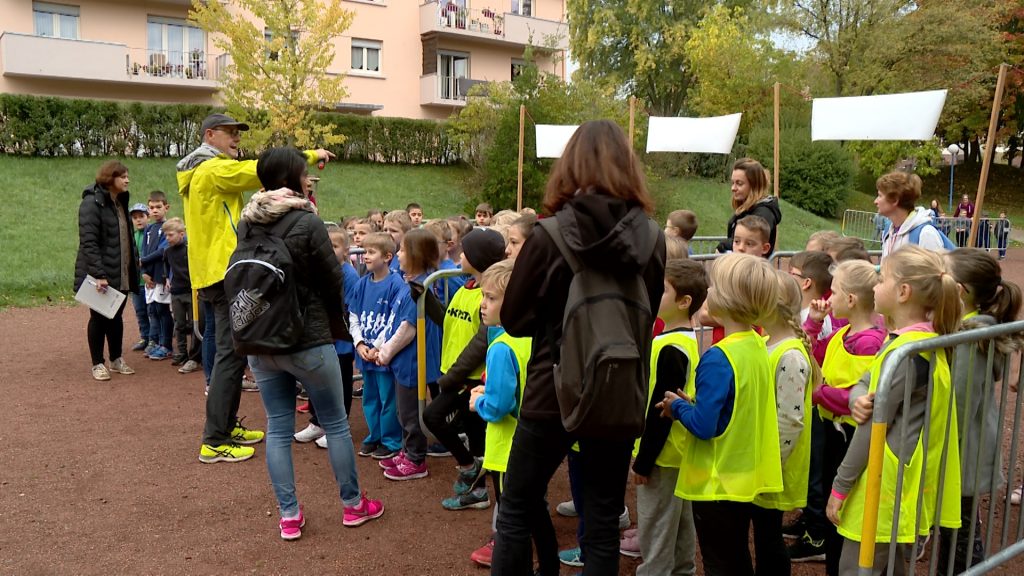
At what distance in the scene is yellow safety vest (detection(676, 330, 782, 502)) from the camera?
2996 millimetres

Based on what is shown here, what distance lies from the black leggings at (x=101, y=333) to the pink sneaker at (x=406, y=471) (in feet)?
12.6

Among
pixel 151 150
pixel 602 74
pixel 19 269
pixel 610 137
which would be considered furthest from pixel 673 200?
pixel 602 74

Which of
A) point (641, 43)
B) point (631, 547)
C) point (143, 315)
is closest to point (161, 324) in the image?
point (143, 315)

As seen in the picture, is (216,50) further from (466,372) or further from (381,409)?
(466,372)

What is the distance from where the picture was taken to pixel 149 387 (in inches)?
285

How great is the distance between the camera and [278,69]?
20484mm

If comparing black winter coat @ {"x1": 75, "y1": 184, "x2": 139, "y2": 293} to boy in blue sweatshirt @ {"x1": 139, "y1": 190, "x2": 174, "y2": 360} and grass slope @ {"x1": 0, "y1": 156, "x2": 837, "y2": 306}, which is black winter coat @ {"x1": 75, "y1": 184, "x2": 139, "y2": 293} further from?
Answer: grass slope @ {"x1": 0, "y1": 156, "x2": 837, "y2": 306}

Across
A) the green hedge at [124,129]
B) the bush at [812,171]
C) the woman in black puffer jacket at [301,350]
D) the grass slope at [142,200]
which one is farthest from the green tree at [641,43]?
the woman in black puffer jacket at [301,350]

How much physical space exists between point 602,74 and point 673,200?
2565 centimetres

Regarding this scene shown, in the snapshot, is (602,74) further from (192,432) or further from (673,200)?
(192,432)

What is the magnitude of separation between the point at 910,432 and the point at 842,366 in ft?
2.62

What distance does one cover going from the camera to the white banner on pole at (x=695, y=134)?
9.57m

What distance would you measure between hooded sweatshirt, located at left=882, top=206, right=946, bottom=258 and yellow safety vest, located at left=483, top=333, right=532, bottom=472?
2.55 meters

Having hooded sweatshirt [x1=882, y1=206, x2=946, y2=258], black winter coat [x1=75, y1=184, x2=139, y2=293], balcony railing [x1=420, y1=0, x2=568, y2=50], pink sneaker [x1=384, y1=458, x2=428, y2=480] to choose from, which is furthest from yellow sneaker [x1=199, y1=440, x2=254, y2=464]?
balcony railing [x1=420, y1=0, x2=568, y2=50]
